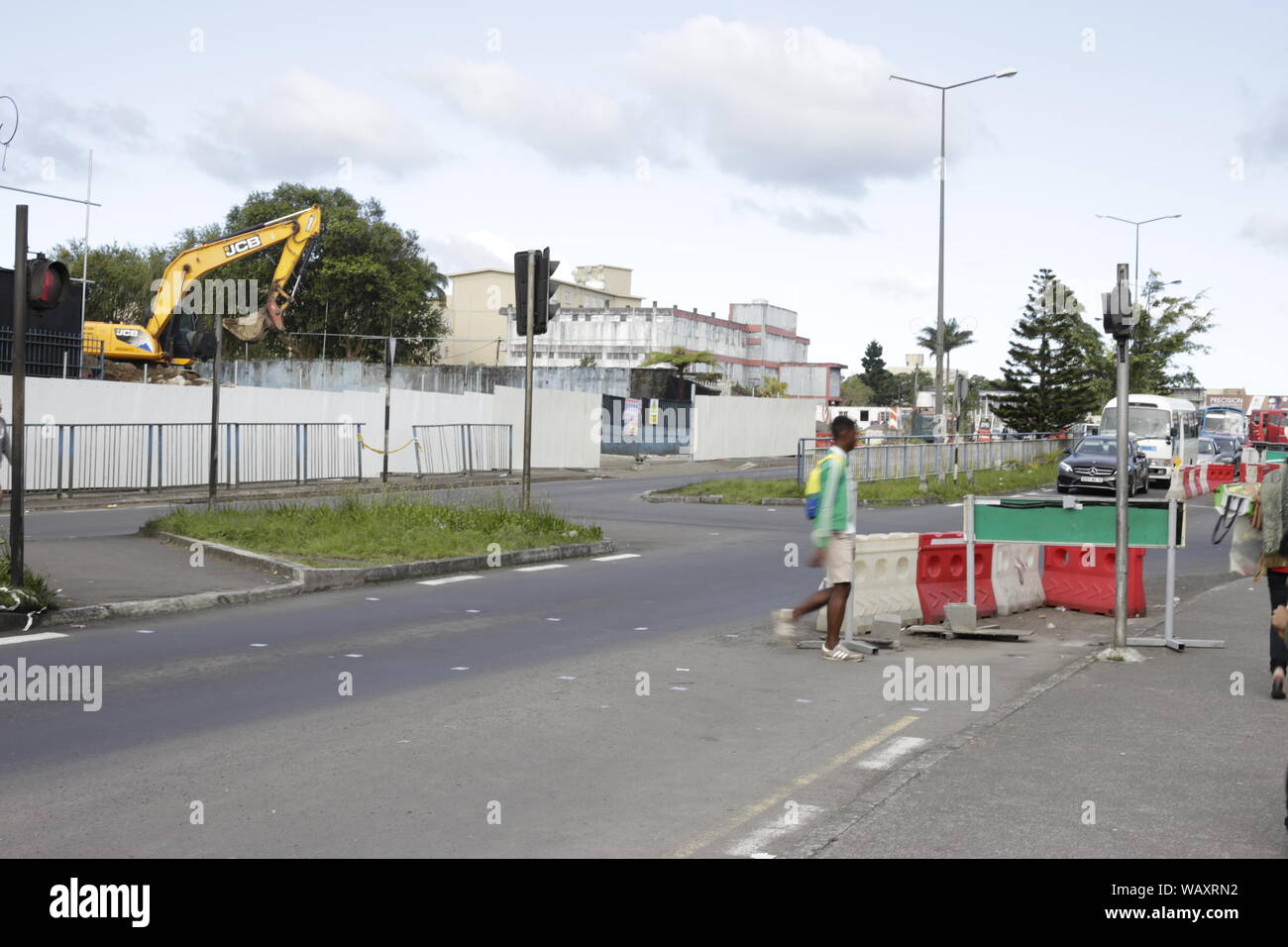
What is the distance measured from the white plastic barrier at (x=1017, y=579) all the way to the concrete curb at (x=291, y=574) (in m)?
5.78

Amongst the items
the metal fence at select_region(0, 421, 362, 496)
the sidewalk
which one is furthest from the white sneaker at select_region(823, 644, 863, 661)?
the metal fence at select_region(0, 421, 362, 496)

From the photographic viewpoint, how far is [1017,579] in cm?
1261

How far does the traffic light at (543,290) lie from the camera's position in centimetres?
1683

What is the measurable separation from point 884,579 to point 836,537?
5.19 feet

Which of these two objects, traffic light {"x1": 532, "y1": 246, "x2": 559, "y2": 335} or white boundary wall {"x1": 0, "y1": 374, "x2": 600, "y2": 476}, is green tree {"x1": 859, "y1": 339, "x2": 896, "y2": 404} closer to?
white boundary wall {"x1": 0, "y1": 374, "x2": 600, "y2": 476}

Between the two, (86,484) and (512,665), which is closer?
(512,665)

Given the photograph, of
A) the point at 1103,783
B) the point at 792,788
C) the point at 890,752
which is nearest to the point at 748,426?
the point at 890,752

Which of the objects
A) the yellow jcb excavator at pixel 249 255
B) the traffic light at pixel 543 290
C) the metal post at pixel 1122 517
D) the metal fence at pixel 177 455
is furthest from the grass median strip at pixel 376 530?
the yellow jcb excavator at pixel 249 255

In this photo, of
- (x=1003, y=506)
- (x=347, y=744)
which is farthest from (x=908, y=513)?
(x=347, y=744)

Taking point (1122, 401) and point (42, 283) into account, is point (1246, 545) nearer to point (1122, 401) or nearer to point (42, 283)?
point (1122, 401)
